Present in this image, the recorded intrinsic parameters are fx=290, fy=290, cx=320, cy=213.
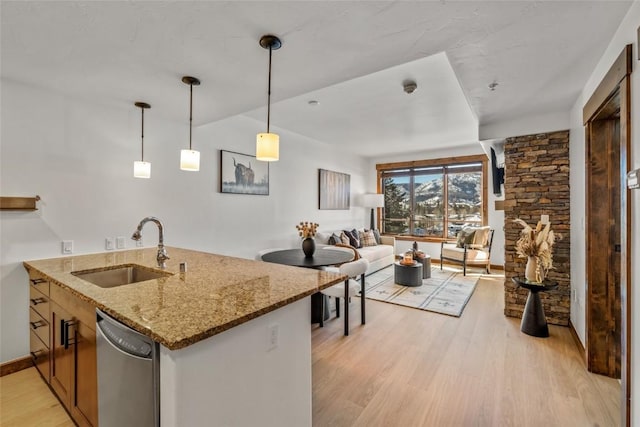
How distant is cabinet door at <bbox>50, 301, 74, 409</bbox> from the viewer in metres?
1.68

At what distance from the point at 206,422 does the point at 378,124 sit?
4.23 m

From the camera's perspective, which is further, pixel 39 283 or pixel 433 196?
pixel 433 196

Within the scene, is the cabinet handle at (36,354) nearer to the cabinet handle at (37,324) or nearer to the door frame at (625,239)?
the cabinet handle at (37,324)

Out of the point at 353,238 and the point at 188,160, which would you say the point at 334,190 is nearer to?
the point at 353,238

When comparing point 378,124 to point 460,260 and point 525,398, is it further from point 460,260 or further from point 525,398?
point 525,398

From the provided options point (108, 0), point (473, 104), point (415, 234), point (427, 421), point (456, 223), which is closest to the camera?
point (108, 0)

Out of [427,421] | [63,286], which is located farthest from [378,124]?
[63,286]

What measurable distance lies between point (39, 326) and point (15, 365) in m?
0.51

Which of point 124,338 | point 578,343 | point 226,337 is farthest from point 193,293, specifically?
point 578,343

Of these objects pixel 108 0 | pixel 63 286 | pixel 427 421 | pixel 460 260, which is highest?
pixel 108 0

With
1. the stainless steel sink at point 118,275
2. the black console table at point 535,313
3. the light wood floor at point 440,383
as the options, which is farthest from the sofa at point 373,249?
the stainless steel sink at point 118,275

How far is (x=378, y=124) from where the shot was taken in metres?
4.47

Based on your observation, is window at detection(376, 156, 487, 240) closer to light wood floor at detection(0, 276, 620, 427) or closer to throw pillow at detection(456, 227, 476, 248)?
throw pillow at detection(456, 227, 476, 248)

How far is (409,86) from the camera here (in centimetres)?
299
